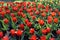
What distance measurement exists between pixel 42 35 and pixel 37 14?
2.42 feet

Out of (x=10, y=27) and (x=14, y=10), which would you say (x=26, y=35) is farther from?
Answer: (x=14, y=10)

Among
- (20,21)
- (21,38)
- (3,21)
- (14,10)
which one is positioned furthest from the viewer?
(14,10)

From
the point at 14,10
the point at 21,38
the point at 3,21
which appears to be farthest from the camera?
the point at 14,10

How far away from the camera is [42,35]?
97.4 inches

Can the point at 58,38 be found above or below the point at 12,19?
below

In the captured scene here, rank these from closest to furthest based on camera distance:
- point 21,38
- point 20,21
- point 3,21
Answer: point 21,38 < point 3,21 < point 20,21

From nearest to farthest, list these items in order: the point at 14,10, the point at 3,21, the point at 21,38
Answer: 1. the point at 21,38
2. the point at 3,21
3. the point at 14,10

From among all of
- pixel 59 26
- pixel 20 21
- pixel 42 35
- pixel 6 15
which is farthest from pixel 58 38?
pixel 6 15

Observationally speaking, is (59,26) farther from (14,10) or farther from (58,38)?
(14,10)

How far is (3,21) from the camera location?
2582 millimetres

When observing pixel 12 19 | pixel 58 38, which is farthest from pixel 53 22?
pixel 12 19

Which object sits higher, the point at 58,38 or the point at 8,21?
the point at 8,21

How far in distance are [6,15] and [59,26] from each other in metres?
0.74

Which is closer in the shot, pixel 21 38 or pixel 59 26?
pixel 21 38
